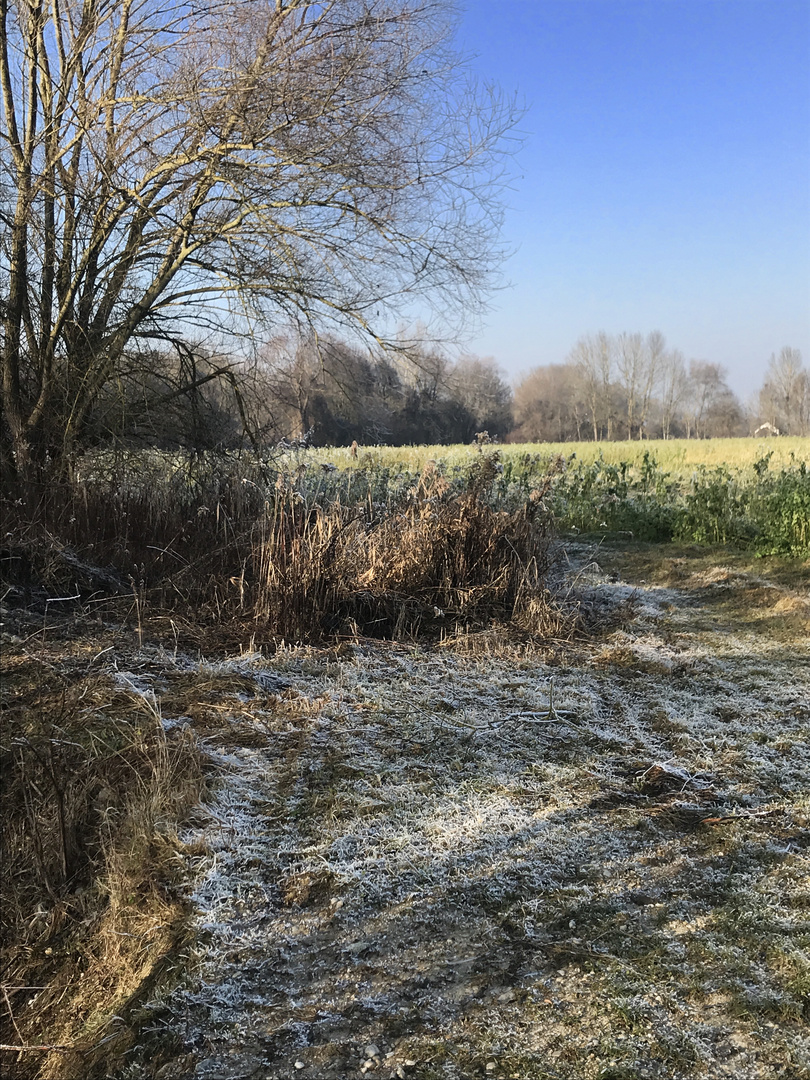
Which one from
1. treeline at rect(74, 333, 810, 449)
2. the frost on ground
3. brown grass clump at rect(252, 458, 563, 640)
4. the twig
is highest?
treeline at rect(74, 333, 810, 449)

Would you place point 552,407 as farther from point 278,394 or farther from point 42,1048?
point 42,1048

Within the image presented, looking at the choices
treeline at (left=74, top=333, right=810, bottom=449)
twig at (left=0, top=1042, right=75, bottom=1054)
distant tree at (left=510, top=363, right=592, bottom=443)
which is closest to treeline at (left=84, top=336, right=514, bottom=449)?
treeline at (left=74, top=333, right=810, bottom=449)

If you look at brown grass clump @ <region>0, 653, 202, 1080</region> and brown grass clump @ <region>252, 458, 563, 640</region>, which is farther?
brown grass clump @ <region>252, 458, 563, 640</region>

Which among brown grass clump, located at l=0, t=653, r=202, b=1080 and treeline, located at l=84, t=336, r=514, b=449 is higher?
treeline, located at l=84, t=336, r=514, b=449

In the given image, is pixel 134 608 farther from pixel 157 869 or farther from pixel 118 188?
pixel 118 188

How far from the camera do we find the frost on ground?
1.55 m

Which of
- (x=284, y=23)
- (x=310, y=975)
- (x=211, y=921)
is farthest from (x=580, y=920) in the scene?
(x=284, y=23)

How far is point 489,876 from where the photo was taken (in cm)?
212

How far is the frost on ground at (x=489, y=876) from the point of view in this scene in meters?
1.55

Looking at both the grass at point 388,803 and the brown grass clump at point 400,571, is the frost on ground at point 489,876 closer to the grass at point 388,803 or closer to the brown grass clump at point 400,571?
the grass at point 388,803

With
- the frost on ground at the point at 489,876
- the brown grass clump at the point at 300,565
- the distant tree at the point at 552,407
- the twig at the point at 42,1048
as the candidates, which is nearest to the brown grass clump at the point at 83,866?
the twig at the point at 42,1048

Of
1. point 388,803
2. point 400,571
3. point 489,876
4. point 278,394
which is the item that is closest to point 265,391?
point 278,394

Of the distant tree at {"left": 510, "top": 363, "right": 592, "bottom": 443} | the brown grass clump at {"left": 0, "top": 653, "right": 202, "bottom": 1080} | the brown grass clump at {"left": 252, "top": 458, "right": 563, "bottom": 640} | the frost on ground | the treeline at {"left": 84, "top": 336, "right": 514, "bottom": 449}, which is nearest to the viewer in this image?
the frost on ground

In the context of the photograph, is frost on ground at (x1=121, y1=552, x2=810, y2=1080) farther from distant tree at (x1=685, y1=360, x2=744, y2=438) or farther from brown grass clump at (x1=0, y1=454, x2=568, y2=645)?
distant tree at (x1=685, y1=360, x2=744, y2=438)
